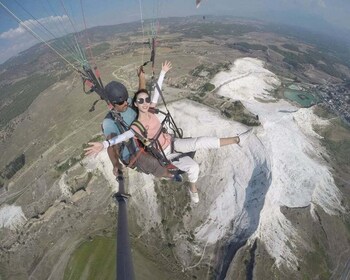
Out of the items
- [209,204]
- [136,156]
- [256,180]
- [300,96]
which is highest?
[136,156]

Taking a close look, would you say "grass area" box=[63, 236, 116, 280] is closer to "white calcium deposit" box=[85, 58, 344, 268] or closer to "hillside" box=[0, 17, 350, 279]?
"hillside" box=[0, 17, 350, 279]

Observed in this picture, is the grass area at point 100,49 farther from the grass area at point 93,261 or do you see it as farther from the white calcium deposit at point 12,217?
the grass area at point 93,261

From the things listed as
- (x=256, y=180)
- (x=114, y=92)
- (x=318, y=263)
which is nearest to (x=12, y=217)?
(x=256, y=180)

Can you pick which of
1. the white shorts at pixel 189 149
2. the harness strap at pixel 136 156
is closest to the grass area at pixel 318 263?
the white shorts at pixel 189 149

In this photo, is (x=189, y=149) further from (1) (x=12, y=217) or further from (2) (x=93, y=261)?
(1) (x=12, y=217)

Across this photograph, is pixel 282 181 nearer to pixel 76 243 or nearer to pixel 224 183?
pixel 224 183

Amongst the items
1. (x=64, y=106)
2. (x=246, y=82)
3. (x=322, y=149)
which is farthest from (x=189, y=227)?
(x=64, y=106)

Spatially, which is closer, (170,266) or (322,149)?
(170,266)
